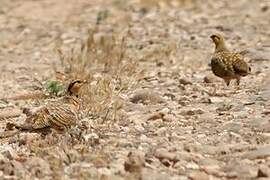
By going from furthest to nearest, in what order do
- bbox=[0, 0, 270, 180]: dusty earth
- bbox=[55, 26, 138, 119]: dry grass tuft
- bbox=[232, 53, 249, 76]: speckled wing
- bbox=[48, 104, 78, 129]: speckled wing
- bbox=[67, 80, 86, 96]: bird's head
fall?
bbox=[232, 53, 249, 76]: speckled wing < bbox=[55, 26, 138, 119]: dry grass tuft < bbox=[67, 80, 86, 96]: bird's head < bbox=[48, 104, 78, 129]: speckled wing < bbox=[0, 0, 270, 180]: dusty earth

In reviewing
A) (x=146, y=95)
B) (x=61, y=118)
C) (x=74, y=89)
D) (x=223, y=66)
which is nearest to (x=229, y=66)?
(x=223, y=66)

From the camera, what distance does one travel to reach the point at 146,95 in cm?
870

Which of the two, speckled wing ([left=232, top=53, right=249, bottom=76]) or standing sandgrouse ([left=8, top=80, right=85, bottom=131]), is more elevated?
speckled wing ([left=232, top=53, right=249, bottom=76])

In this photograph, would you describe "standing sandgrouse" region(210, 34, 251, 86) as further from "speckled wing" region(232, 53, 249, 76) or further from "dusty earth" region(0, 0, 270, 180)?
"dusty earth" region(0, 0, 270, 180)

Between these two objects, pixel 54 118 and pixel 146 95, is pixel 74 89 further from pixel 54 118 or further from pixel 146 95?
pixel 146 95

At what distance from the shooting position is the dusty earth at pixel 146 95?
618 centimetres

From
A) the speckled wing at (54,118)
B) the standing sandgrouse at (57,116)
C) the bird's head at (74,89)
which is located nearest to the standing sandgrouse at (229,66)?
the bird's head at (74,89)

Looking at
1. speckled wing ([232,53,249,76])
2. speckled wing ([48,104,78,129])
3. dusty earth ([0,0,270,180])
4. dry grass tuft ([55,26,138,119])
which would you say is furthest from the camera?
speckled wing ([232,53,249,76])

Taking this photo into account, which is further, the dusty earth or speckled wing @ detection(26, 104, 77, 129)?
speckled wing @ detection(26, 104, 77, 129)

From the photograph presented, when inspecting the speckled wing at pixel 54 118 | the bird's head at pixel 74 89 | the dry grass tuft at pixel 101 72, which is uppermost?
the bird's head at pixel 74 89

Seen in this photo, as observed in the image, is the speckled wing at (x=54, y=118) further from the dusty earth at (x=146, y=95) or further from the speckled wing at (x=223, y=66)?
the speckled wing at (x=223, y=66)

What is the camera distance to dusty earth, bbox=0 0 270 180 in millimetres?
6176

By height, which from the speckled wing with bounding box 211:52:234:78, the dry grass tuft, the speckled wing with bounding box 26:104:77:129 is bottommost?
the dry grass tuft

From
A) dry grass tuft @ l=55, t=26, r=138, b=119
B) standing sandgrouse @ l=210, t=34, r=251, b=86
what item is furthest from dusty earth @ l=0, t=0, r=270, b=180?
standing sandgrouse @ l=210, t=34, r=251, b=86
